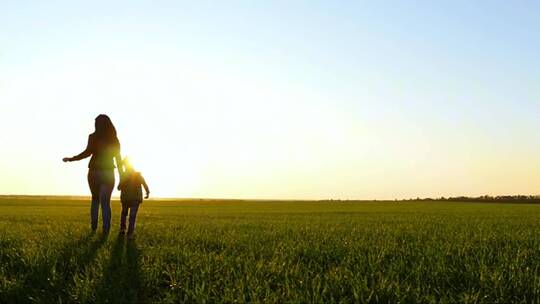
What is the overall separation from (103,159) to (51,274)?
479 cm

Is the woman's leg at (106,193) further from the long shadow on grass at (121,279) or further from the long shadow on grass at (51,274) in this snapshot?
the long shadow on grass at (121,279)

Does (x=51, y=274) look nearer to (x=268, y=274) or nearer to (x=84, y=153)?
(x=268, y=274)

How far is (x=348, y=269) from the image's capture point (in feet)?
21.3

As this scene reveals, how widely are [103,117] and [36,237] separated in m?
2.77

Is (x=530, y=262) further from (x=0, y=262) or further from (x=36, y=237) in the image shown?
(x=36, y=237)

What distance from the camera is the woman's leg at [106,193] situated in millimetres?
11148

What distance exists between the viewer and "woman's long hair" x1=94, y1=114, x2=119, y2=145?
445 inches

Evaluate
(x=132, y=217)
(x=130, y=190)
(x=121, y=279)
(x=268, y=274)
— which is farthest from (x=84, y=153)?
(x=268, y=274)

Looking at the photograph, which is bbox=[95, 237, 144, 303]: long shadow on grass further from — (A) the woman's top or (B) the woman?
(A) the woman's top

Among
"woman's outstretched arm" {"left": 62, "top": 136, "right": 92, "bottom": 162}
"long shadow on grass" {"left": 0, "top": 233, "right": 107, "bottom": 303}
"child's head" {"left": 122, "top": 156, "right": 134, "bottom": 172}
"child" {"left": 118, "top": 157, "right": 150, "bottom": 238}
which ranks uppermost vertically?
"woman's outstretched arm" {"left": 62, "top": 136, "right": 92, "bottom": 162}

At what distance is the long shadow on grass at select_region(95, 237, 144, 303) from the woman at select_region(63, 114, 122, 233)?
2.90 meters

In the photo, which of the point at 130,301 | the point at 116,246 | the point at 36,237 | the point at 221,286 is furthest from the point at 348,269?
the point at 36,237

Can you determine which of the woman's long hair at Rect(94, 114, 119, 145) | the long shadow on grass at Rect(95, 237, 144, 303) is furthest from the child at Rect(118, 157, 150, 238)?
the long shadow on grass at Rect(95, 237, 144, 303)

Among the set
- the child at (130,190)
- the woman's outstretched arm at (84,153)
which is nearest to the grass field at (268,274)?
the child at (130,190)
